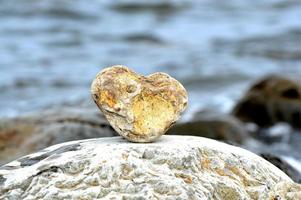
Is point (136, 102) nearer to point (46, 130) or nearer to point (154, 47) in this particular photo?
point (46, 130)

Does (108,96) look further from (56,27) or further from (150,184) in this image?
(56,27)

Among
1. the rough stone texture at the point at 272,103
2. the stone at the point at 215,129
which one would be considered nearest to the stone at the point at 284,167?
the stone at the point at 215,129

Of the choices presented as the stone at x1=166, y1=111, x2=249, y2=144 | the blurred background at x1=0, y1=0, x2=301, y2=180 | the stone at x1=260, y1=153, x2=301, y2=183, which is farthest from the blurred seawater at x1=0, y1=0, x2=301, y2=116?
the stone at x1=260, y1=153, x2=301, y2=183

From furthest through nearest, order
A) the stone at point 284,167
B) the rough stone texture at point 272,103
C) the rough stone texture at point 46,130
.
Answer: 1. the rough stone texture at point 272,103
2. the rough stone texture at point 46,130
3. the stone at point 284,167

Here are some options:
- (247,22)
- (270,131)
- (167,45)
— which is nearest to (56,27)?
(167,45)

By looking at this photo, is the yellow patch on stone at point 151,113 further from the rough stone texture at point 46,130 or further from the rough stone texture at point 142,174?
the rough stone texture at point 46,130

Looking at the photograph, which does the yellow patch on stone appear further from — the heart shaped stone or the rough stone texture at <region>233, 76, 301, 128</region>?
the rough stone texture at <region>233, 76, 301, 128</region>
